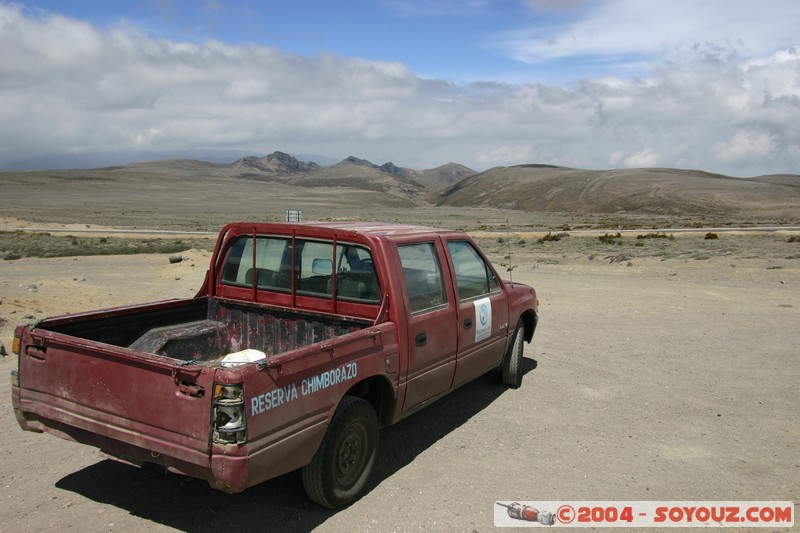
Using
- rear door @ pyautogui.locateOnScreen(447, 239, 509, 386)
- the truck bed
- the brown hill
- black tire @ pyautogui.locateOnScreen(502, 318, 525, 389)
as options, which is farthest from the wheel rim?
the brown hill

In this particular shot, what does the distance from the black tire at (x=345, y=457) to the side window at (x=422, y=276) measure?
3.22ft

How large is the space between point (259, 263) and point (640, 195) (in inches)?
5716

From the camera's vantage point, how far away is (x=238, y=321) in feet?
18.4

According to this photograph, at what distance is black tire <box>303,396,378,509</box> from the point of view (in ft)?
13.5

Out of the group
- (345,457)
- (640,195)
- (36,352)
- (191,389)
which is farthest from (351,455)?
(640,195)

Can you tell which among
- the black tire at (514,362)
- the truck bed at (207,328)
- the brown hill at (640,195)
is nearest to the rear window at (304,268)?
the truck bed at (207,328)

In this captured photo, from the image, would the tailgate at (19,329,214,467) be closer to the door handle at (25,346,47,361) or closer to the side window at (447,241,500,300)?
the door handle at (25,346,47,361)

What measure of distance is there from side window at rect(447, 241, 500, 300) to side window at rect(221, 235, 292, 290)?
4.99 ft

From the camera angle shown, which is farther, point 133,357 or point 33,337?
point 33,337

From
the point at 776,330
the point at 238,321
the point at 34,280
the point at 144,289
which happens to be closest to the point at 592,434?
the point at 238,321

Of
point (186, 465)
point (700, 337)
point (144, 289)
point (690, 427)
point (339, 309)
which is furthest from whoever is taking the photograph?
point (144, 289)

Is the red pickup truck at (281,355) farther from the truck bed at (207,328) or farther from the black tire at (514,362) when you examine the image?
the black tire at (514,362)

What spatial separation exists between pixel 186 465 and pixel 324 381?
0.93 meters

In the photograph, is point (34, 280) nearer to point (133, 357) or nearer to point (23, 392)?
point (23, 392)
